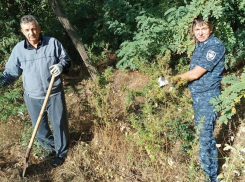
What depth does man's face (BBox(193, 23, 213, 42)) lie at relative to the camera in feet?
7.45

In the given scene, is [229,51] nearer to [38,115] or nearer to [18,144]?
[38,115]

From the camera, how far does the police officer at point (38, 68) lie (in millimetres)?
2633

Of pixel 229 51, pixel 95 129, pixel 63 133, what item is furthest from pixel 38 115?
pixel 229 51

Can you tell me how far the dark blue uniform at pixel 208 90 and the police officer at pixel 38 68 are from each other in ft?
4.98

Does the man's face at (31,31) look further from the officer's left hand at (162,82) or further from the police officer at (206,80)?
the police officer at (206,80)

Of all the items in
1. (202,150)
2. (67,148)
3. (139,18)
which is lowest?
(67,148)

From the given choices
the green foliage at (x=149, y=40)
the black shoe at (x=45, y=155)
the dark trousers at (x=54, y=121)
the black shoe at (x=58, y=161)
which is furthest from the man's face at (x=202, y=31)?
the black shoe at (x=45, y=155)

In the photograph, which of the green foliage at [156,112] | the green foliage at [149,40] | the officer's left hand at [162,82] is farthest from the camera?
the green foliage at [149,40]

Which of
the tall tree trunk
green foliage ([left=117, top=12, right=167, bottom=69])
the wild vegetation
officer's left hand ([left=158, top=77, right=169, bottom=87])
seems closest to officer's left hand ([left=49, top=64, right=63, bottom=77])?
the wild vegetation

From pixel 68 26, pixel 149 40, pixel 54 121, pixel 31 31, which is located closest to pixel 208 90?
pixel 54 121

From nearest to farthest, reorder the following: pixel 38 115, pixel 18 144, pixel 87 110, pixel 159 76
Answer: pixel 159 76, pixel 38 115, pixel 18 144, pixel 87 110

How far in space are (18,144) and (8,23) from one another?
2.98 m

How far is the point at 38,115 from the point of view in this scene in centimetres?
302

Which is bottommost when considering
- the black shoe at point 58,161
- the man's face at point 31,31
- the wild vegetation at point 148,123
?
the black shoe at point 58,161
